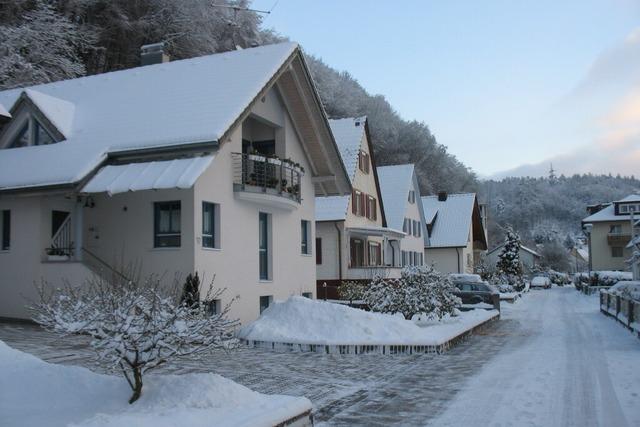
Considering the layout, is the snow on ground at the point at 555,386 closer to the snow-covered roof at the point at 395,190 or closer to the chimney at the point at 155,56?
the chimney at the point at 155,56

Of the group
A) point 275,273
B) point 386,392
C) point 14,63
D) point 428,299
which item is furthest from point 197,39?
point 386,392

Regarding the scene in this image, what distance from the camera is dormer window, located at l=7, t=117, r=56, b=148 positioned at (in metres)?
20.3

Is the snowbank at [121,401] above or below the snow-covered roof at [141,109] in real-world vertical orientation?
below

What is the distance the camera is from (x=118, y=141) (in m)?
18.3

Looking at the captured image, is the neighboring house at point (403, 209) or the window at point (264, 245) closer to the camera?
the window at point (264, 245)

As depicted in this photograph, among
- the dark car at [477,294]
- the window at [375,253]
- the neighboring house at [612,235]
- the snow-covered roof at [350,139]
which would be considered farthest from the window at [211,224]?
the neighboring house at [612,235]

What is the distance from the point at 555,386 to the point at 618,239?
225 ft

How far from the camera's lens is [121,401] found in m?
7.23

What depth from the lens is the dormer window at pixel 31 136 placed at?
66.7 ft

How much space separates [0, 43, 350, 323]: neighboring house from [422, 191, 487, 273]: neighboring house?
109 ft

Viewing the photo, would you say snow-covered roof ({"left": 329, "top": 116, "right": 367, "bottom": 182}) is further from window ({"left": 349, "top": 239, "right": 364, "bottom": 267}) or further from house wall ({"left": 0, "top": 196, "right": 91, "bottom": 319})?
house wall ({"left": 0, "top": 196, "right": 91, "bottom": 319})

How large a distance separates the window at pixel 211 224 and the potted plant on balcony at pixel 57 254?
394cm

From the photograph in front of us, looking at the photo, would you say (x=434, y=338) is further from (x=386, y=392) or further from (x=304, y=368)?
(x=386, y=392)

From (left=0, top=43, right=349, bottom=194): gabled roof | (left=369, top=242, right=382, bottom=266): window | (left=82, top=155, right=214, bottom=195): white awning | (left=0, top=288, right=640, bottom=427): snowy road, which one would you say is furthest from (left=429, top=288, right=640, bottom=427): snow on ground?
(left=369, top=242, right=382, bottom=266): window
